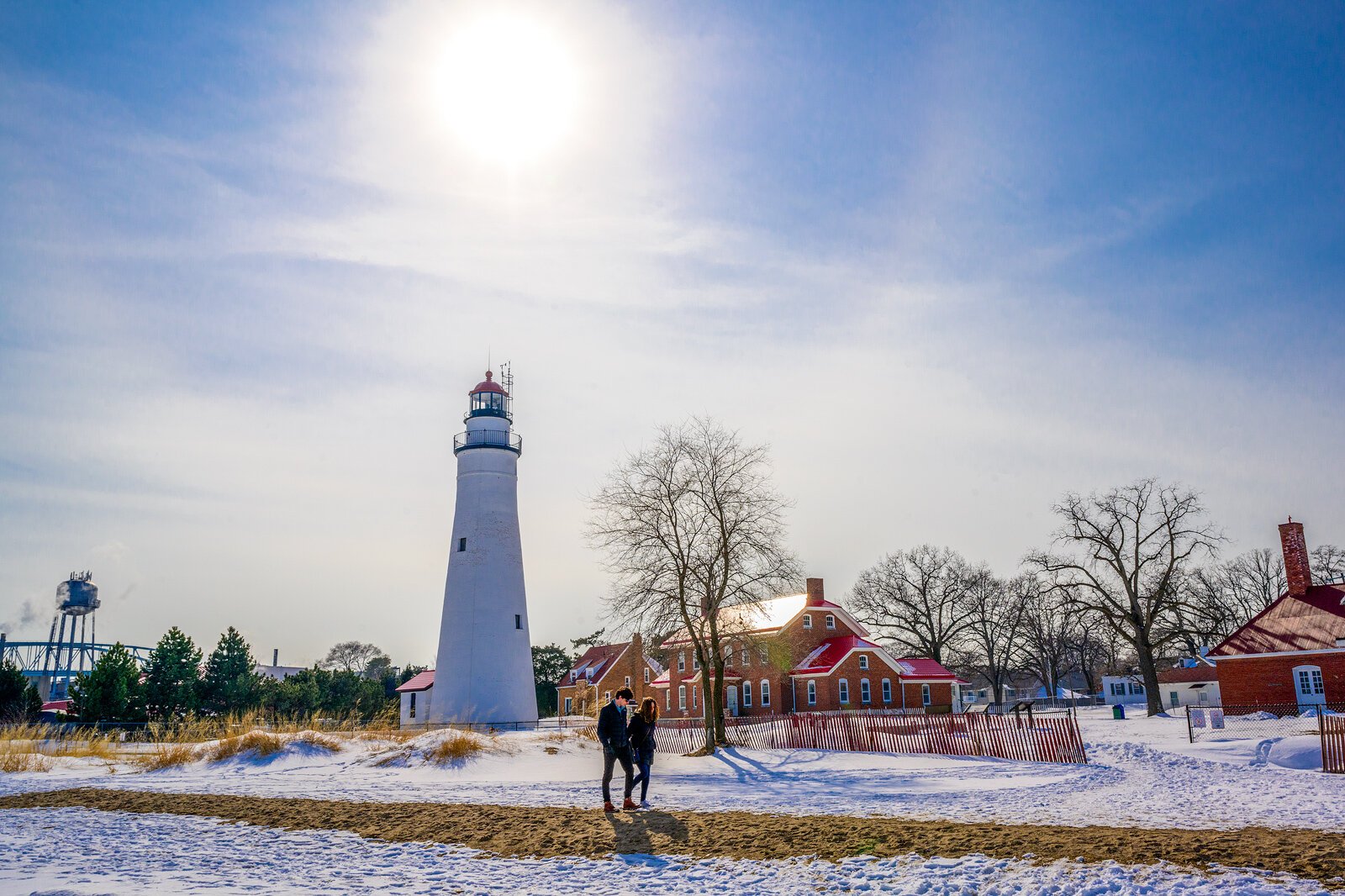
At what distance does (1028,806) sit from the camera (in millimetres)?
13570

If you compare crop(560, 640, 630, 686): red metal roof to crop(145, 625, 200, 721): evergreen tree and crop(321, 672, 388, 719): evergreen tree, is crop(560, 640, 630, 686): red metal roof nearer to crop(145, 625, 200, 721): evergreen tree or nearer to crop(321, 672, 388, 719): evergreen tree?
crop(321, 672, 388, 719): evergreen tree

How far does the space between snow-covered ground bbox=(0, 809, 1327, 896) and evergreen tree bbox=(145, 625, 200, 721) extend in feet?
144

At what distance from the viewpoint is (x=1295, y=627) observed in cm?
3759

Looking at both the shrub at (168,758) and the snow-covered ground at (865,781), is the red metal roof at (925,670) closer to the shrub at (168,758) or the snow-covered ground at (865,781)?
the snow-covered ground at (865,781)

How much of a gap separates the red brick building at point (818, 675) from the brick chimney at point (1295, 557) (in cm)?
2089

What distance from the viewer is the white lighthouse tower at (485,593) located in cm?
3922

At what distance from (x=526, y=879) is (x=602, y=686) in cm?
6153

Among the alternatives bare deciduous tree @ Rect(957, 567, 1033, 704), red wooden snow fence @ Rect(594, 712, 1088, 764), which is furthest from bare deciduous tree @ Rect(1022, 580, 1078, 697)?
red wooden snow fence @ Rect(594, 712, 1088, 764)

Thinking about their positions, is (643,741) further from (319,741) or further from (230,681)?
(230,681)

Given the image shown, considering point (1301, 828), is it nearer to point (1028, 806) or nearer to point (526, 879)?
point (1028, 806)

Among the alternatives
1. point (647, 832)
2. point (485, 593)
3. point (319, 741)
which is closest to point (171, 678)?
point (485, 593)

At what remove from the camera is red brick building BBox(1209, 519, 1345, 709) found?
3588 centimetres

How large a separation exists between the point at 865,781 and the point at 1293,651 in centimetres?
2818

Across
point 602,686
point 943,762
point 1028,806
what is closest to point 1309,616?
point 943,762
